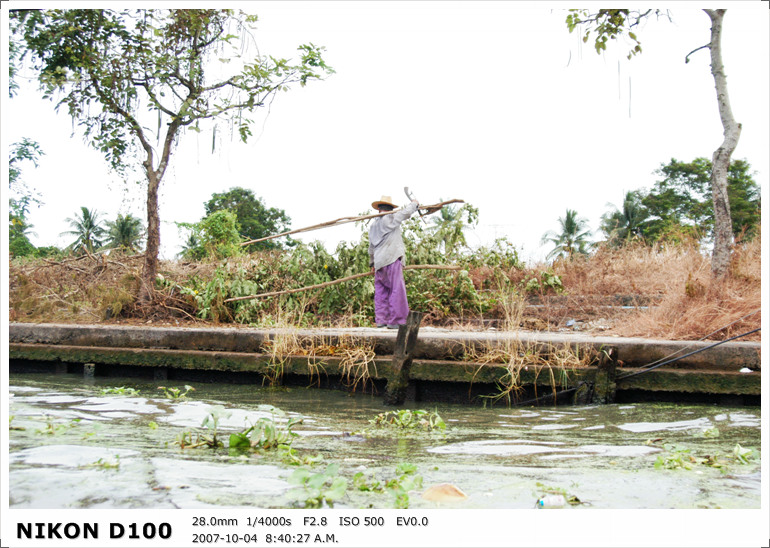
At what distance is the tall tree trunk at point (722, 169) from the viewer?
7.46 metres

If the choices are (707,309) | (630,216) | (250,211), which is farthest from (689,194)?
(707,309)

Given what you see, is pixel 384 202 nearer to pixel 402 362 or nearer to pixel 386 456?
pixel 402 362

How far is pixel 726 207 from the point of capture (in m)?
7.55

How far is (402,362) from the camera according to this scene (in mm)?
5766

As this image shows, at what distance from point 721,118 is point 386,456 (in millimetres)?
6637

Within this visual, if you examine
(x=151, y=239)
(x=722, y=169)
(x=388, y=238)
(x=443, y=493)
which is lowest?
(x=443, y=493)

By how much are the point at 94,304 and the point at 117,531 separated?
8.96 metres

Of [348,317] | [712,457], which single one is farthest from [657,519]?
[348,317]

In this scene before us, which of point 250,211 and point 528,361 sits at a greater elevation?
point 250,211

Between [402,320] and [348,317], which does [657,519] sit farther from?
[348,317]

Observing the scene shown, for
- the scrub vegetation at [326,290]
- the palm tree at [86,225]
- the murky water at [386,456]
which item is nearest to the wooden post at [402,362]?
the murky water at [386,456]

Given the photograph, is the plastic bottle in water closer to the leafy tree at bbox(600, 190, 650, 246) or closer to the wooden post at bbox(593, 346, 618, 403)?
the wooden post at bbox(593, 346, 618, 403)

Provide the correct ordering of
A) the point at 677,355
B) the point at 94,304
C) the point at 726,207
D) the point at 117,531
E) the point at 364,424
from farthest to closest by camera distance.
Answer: the point at 94,304 → the point at 726,207 → the point at 677,355 → the point at 364,424 → the point at 117,531

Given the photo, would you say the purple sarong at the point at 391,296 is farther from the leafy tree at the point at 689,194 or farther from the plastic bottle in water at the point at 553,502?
the leafy tree at the point at 689,194
